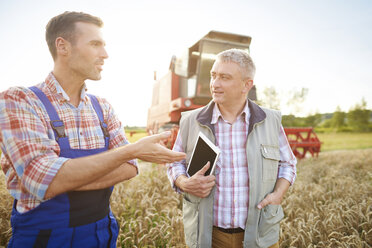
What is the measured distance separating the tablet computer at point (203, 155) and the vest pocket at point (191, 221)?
24cm

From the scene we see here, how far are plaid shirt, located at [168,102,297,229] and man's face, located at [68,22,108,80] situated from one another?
100cm

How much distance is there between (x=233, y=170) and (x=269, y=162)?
0.30 metres

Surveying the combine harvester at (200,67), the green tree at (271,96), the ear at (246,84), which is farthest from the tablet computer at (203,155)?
the green tree at (271,96)

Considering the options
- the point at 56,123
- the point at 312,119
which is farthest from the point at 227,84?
the point at 312,119

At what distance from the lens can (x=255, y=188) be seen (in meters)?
1.78

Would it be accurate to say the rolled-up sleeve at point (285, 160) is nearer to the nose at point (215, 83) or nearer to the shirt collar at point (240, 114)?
the shirt collar at point (240, 114)

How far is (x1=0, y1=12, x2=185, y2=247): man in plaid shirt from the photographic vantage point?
1152 millimetres

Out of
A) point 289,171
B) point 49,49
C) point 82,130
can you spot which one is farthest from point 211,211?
Answer: point 49,49

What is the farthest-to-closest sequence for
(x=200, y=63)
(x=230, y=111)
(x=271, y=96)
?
(x=271, y=96), (x=200, y=63), (x=230, y=111)

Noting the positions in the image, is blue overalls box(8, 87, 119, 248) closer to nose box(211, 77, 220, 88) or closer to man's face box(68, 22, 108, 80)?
man's face box(68, 22, 108, 80)

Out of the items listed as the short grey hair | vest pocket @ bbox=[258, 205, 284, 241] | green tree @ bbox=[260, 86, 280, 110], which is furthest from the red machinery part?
green tree @ bbox=[260, 86, 280, 110]

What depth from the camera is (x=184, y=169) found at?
201 cm

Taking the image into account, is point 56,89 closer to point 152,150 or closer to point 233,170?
point 152,150

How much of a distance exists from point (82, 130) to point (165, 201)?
105 inches
